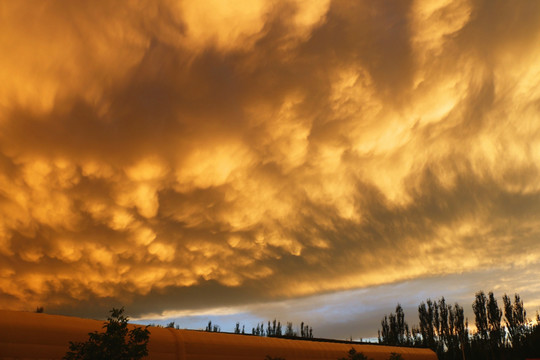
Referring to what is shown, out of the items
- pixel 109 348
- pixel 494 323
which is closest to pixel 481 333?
pixel 494 323

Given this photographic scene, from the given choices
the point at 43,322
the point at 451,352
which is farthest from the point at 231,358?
the point at 451,352

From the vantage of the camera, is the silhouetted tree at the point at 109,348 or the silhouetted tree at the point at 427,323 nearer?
the silhouetted tree at the point at 109,348

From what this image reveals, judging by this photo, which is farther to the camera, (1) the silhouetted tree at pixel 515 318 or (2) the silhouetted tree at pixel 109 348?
(1) the silhouetted tree at pixel 515 318

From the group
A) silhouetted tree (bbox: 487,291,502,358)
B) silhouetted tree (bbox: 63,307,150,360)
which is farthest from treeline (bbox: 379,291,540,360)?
silhouetted tree (bbox: 63,307,150,360)

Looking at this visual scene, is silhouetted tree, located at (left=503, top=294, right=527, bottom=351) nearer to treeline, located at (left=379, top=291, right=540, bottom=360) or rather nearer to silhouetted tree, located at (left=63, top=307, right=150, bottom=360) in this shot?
treeline, located at (left=379, top=291, right=540, bottom=360)

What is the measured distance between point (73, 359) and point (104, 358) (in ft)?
4.52

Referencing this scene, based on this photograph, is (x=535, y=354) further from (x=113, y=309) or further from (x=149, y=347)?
(x=113, y=309)

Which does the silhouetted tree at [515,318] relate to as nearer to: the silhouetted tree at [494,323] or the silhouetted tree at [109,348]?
the silhouetted tree at [494,323]

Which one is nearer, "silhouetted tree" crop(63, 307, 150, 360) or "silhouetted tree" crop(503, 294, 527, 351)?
"silhouetted tree" crop(63, 307, 150, 360)

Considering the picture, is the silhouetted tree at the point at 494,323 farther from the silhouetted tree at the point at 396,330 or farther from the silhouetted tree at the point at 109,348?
the silhouetted tree at the point at 109,348

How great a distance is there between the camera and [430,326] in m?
113

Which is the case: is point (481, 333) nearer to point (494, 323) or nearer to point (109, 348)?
point (494, 323)

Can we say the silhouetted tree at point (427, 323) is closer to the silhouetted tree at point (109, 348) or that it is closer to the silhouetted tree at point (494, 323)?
the silhouetted tree at point (494, 323)

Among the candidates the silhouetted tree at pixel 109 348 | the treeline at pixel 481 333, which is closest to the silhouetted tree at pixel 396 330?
the treeline at pixel 481 333
